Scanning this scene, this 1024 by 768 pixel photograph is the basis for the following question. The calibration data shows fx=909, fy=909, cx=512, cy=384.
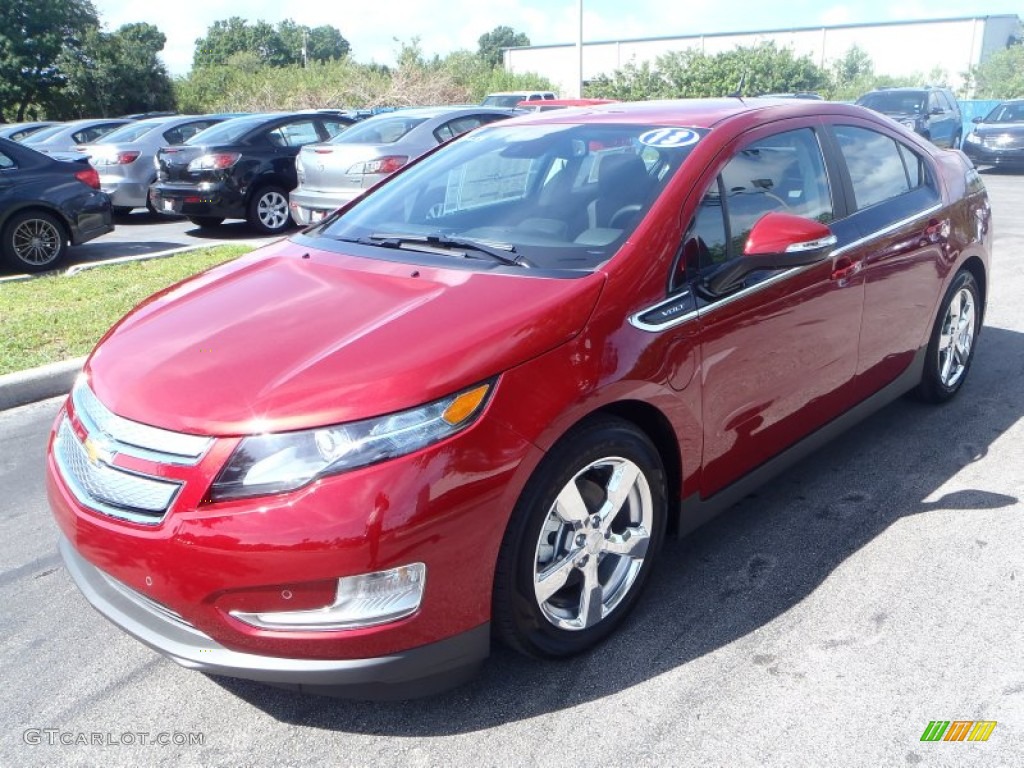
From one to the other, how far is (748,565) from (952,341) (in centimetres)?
225

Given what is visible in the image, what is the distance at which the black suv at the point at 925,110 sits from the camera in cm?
1884

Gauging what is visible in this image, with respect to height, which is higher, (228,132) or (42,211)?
(228,132)

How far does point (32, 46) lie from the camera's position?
40.8 meters

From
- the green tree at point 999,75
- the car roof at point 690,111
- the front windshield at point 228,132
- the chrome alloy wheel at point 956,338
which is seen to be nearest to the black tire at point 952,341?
the chrome alloy wheel at point 956,338

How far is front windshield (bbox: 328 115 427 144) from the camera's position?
10520 millimetres

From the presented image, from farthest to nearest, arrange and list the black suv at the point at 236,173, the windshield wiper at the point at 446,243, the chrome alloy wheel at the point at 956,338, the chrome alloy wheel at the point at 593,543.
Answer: the black suv at the point at 236,173 → the chrome alloy wheel at the point at 956,338 → the windshield wiper at the point at 446,243 → the chrome alloy wheel at the point at 593,543

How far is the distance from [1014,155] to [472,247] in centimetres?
1931

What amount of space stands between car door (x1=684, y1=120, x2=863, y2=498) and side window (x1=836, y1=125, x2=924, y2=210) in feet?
0.78

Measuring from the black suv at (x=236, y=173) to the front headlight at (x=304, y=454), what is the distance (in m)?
9.68

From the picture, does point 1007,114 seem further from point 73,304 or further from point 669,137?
point 669,137

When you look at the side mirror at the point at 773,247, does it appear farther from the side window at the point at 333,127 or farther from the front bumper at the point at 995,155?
the front bumper at the point at 995,155

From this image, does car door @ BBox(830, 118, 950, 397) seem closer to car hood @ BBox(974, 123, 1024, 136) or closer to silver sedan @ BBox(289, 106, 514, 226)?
silver sedan @ BBox(289, 106, 514, 226)

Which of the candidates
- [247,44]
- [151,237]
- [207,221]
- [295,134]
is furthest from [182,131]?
[247,44]

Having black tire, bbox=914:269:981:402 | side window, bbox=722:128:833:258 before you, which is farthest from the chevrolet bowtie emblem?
black tire, bbox=914:269:981:402
